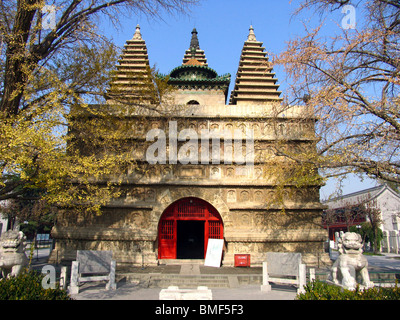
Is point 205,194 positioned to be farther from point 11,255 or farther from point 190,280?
point 11,255

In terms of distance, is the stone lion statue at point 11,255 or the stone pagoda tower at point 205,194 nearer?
the stone lion statue at point 11,255

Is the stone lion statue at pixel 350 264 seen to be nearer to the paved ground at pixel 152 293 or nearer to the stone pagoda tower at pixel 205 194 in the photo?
the paved ground at pixel 152 293

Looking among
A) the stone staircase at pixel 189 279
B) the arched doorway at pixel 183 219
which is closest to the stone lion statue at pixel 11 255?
the stone staircase at pixel 189 279

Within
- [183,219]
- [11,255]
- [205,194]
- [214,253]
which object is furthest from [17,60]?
[214,253]

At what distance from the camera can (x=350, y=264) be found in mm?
8430

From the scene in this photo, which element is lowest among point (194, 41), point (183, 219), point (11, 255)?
point (11, 255)

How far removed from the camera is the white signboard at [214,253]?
577 inches

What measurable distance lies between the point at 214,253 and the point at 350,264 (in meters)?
7.44

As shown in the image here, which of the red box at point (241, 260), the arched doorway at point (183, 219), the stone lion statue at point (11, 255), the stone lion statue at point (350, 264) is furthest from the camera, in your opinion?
the arched doorway at point (183, 219)

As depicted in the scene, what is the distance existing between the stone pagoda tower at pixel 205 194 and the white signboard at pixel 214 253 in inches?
30.4

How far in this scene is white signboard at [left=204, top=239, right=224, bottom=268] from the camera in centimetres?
1466

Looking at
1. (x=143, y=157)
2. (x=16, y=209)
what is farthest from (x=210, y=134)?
(x=16, y=209)
